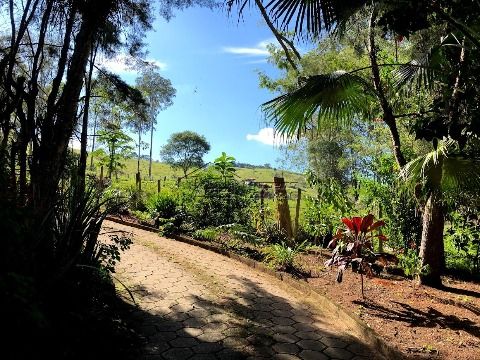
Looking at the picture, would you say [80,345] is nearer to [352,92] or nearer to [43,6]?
[352,92]

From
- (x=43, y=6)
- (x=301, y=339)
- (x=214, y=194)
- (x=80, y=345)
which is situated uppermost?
(x=43, y=6)

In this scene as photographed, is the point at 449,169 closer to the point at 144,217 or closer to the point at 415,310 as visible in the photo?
the point at 415,310

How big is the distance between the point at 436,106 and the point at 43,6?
15.2 feet

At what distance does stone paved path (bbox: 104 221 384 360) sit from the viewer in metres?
3.38

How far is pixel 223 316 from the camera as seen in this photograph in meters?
4.13

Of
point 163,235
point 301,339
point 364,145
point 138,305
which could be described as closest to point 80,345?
point 138,305

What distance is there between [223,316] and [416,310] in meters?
2.09

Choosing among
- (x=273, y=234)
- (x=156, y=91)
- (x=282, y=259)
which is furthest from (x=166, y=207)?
(x=156, y=91)

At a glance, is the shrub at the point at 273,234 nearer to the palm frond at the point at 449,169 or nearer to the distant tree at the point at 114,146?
the palm frond at the point at 449,169

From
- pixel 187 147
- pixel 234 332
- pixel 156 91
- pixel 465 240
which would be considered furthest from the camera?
pixel 187 147

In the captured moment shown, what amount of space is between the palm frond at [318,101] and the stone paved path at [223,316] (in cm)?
199

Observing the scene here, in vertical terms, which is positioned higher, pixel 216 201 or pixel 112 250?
pixel 216 201

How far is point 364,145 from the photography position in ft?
61.6

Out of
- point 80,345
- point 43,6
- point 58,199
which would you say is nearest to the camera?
point 80,345
